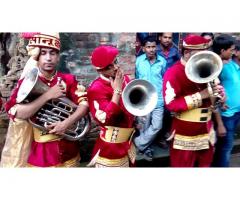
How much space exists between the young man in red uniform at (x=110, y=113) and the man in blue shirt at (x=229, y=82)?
85 centimetres

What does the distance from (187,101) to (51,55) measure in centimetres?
120

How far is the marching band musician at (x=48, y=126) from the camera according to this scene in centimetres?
379

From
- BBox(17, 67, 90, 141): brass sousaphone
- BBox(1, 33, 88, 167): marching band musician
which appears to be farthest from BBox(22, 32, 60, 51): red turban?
BBox(17, 67, 90, 141): brass sousaphone

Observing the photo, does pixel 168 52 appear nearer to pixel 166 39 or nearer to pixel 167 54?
pixel 167 54

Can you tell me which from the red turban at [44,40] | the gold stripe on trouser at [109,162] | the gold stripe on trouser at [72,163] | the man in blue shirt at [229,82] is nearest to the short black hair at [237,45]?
the man in blue shirt at [229,82]

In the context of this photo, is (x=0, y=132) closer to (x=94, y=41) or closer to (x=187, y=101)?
(x=94, y=41)

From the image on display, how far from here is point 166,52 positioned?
4.09 metres

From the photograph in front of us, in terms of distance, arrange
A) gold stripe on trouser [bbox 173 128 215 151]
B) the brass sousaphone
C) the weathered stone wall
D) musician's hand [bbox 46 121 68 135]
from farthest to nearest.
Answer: gold stripe on trouser [bbox 173 128 215 151]
the weathered stone wall
musician's hand [bbox 46 121 68 135]
the brass sousaphone

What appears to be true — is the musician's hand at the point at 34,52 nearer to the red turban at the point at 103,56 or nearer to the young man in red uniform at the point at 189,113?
the red turban at the point at 103,56

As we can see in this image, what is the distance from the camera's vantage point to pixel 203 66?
12.8 feet

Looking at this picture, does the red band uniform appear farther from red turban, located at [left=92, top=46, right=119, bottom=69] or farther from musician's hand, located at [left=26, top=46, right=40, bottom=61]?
musician's hand, located at [left=26, top=46, right=40, bottom=61]

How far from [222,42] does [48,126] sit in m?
1.68

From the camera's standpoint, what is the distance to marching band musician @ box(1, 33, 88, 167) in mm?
3793

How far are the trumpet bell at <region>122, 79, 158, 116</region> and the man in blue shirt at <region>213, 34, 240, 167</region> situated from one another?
69 centimetres
